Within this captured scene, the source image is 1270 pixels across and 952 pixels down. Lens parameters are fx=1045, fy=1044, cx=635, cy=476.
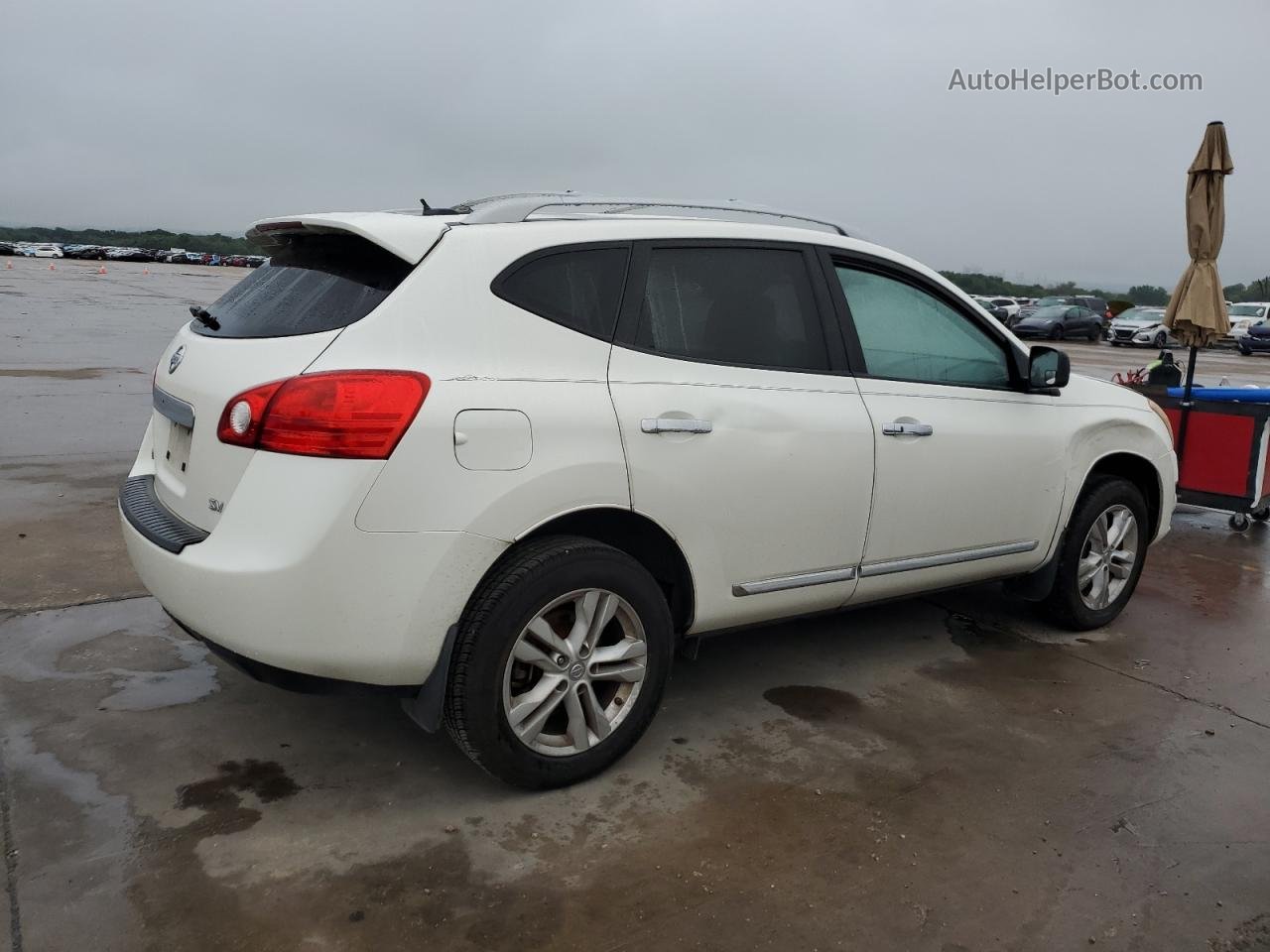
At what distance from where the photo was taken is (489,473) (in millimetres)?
2840

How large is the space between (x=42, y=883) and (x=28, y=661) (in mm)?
1557

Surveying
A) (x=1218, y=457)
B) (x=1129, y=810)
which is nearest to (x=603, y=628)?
(x=1129, y=810)

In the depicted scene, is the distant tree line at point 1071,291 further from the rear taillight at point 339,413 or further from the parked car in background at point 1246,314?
the rear taillight at point 339,413

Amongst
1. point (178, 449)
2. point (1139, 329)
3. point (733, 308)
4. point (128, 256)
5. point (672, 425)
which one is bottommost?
point (178, 449)

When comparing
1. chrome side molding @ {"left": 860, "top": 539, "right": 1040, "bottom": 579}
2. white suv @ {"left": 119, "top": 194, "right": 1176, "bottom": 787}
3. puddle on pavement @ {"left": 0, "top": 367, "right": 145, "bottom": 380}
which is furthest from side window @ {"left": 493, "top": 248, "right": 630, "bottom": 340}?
puddle on pavement @ {"left": 0, "top": 367, "right": 145, "bottom": 380}

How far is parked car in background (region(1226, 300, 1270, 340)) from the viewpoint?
35.1 metres

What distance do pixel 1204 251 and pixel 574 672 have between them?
6.64 meters

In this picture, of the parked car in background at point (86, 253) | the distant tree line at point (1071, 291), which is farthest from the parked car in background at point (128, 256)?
the distant tree line at point (1071, 291)

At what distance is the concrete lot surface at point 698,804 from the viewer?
8.44ft

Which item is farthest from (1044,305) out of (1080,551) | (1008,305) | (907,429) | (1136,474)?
(907,429)

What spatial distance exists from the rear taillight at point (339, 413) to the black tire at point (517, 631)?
508mm

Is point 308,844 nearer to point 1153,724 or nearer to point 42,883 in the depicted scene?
point 42,883

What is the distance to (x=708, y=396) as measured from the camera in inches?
130

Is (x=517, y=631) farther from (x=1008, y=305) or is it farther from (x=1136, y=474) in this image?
(x=1008, y=305)
